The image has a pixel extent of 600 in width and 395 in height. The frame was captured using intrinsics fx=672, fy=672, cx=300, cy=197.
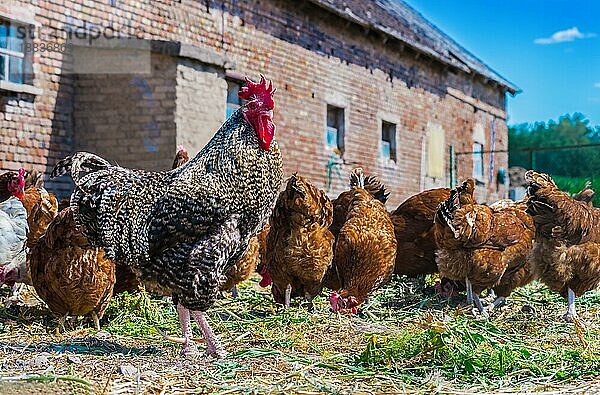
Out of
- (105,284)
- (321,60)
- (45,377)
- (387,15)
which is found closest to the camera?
(45,377)

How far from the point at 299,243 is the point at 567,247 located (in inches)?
100

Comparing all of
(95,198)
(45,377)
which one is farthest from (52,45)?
(45,377)

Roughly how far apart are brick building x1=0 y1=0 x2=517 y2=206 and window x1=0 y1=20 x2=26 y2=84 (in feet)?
0.06

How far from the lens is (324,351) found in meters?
4.92

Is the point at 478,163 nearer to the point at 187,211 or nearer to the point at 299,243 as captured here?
the point at 299,243

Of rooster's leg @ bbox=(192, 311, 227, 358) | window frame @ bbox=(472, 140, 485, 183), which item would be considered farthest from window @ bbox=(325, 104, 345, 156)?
rooster's leg @ bbox=(192, 311, 227, 358)

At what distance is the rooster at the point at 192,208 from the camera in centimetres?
457

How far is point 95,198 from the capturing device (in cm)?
475

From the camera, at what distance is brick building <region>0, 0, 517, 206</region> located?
1058 centimetres

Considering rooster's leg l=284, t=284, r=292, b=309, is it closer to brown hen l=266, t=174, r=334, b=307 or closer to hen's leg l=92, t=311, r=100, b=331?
brown hen l=266, t=174, r=334, b=307

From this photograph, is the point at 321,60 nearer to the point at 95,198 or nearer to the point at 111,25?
the point at 111,25

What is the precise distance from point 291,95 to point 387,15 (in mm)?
7736

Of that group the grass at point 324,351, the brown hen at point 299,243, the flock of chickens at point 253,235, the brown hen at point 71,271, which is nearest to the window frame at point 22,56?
the flock of chickens at point 253,235

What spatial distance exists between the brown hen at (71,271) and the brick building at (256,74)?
504 cm
